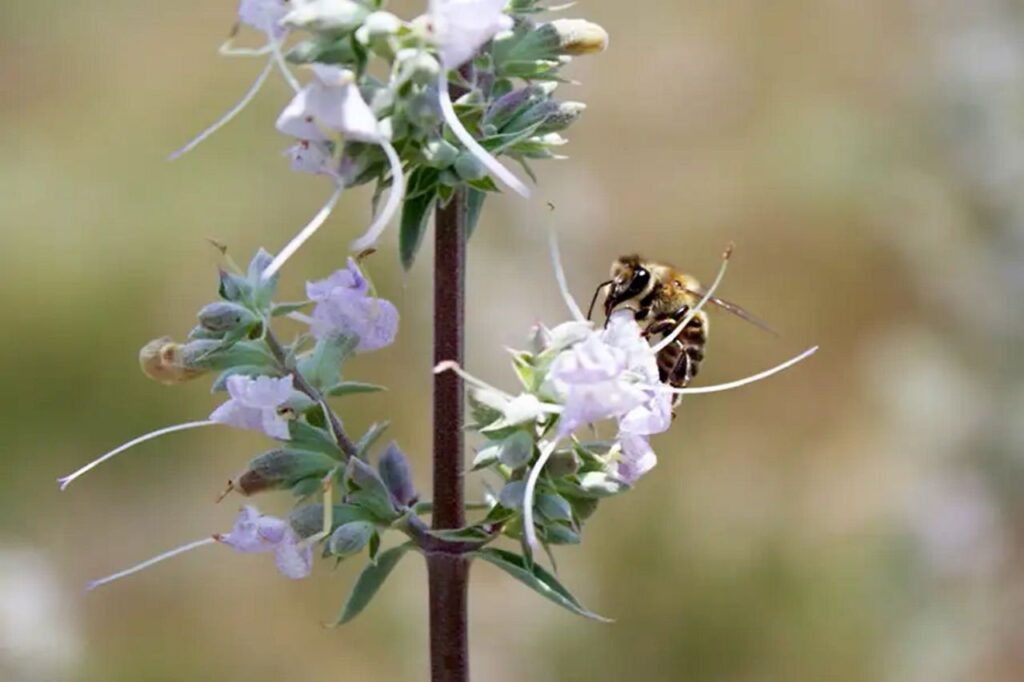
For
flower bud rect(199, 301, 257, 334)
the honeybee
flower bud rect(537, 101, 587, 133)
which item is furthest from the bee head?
flower bud rect(199, 301, 257, 334)

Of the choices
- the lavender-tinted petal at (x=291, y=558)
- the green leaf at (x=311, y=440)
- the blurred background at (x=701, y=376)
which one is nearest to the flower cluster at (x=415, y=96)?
the green leaf at (x=311, y=440)

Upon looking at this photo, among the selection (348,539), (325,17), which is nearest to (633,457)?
(348,539)

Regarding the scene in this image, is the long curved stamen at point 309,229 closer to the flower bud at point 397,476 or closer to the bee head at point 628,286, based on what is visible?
the flower bud at point 397,476

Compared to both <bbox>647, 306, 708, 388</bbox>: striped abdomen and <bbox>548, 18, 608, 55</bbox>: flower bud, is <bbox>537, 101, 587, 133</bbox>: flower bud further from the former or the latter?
<bbox>647, 306, 708, 388</bbox>: striped abdomen

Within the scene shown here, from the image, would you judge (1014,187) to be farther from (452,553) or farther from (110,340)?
(110,340)

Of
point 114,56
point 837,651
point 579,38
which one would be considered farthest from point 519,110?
point 114,56
